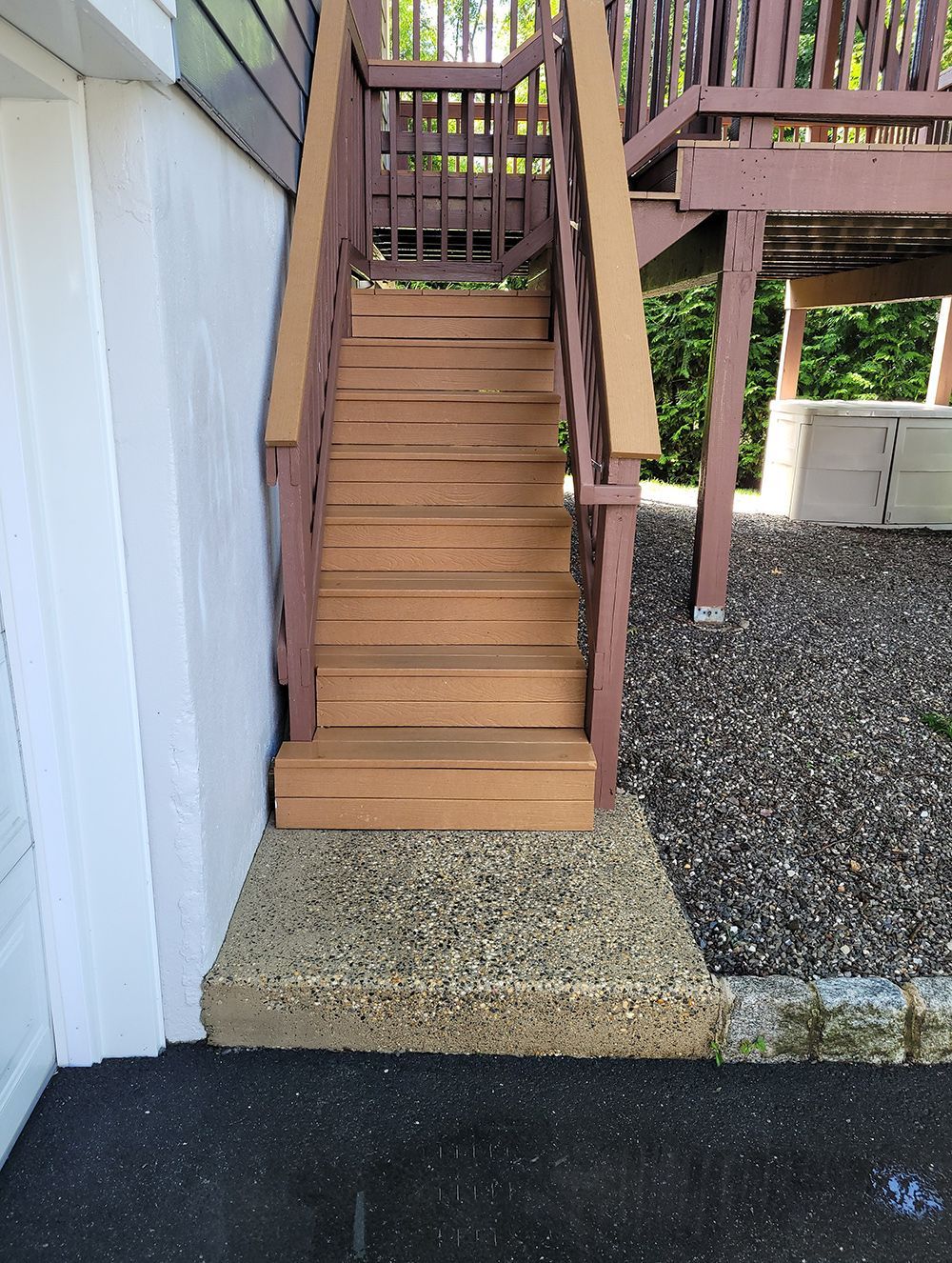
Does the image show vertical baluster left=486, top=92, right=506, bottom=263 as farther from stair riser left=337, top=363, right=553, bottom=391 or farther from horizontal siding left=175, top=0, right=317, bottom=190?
horizontal siding left=175, top=0, right=317, bottom=190

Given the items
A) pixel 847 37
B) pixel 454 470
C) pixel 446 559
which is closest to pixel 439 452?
pixel 454 470

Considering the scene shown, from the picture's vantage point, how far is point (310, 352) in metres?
3.08

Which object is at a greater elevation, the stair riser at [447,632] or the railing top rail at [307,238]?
the railing top rail at [307,238]

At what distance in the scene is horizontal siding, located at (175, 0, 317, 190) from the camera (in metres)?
2.04

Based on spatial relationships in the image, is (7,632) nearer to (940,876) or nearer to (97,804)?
(97,804)

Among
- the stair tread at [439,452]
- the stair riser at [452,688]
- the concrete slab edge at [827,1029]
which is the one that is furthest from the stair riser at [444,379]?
the concrete slab edge at [827,1029]

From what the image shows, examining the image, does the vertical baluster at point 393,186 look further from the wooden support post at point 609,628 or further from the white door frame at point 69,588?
the white door frame at point 69,588

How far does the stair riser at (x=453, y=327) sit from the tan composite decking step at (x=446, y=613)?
162 centimetres

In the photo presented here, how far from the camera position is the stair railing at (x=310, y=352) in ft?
9.19

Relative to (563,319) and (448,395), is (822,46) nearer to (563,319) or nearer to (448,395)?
(563,319)

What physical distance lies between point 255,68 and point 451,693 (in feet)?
6.62

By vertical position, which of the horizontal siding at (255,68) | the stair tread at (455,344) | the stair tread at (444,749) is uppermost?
the horizontal siding at (255,68)

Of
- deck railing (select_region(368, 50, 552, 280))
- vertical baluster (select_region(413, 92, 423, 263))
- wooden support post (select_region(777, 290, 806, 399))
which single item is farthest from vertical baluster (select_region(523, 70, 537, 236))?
wooden support post (select_region(777, 290, 806, 399))

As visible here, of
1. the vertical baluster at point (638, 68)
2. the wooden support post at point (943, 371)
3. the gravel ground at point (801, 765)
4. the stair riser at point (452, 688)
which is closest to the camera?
the gravel ground at point (801, 765)
